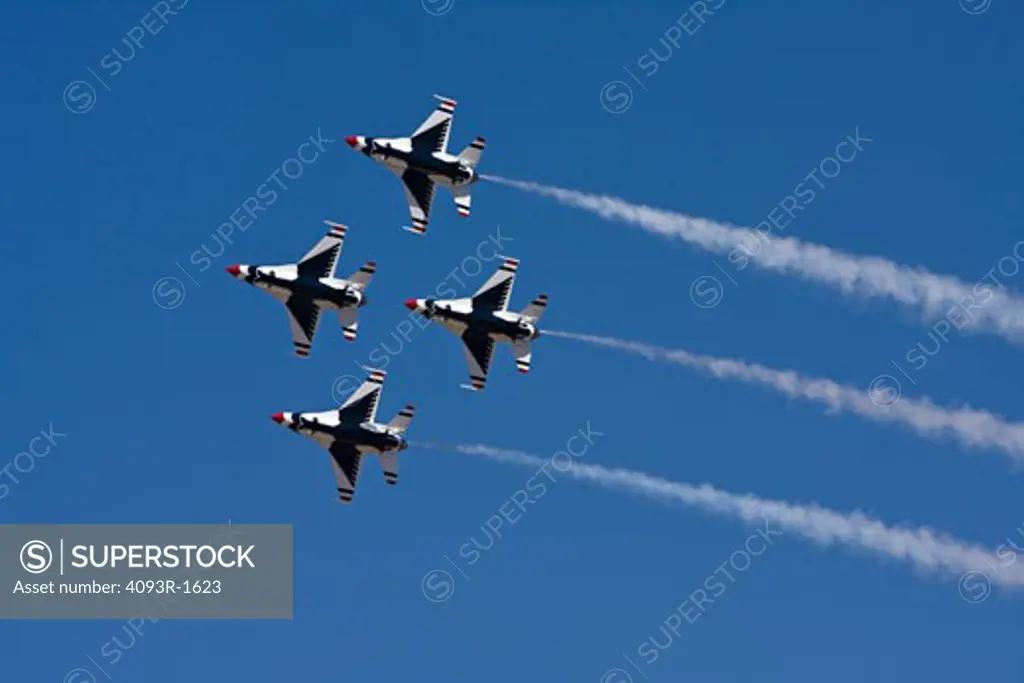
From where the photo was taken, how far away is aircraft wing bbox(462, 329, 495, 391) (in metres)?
A: 165

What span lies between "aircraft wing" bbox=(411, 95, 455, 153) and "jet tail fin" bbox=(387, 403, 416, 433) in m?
18.9

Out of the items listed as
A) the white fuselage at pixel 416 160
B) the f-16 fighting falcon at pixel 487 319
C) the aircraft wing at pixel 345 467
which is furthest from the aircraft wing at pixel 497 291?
the aircraft wing at pixel 345 467

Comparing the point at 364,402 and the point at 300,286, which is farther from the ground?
the point at 300,286

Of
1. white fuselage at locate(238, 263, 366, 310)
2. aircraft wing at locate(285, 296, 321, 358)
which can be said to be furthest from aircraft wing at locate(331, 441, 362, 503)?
white fuselage at locate(238, 263, 366, 310)

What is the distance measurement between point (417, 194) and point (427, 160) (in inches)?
129

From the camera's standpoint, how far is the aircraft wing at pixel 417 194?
554 feet

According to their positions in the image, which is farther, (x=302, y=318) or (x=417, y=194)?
(x=417, y=194)

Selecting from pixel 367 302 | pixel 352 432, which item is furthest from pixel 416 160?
pixel 352 432

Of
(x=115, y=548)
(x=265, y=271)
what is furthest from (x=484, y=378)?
(x=115, y=548)

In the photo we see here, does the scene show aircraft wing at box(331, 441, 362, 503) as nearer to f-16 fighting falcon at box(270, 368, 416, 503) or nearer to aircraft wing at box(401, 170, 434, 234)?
f-16 fighting falcon at box(270, 368, 416, 503)

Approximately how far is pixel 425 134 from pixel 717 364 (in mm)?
26858

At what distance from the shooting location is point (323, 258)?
165125 millimetres

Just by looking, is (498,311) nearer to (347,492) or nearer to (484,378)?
(484,378)

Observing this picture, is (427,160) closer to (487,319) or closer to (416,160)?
(416,160)
